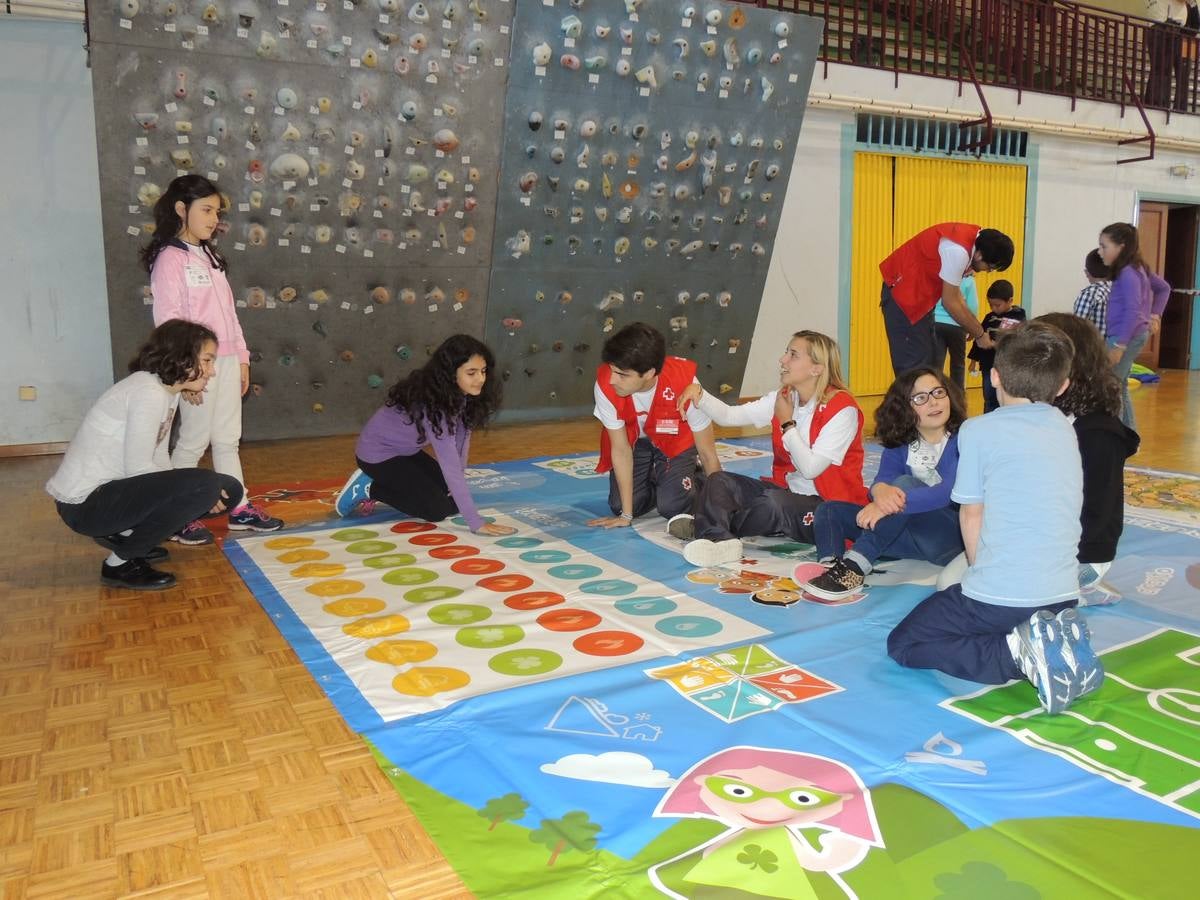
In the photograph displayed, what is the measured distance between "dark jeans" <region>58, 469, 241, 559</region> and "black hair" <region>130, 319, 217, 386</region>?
321 mm

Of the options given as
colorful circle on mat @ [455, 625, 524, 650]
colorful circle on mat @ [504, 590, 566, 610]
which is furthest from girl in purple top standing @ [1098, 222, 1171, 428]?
colorful circle on mat @ [455, 625, 524, 650]

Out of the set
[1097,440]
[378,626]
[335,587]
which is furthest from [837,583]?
[335,587]

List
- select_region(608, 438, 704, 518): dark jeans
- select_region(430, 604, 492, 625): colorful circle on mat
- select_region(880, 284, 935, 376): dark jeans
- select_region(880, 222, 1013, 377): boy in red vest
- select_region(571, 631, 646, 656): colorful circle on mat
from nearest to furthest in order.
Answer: select_region(571, 631, 646, 656): colorful circle on mat → select_region(430, 604, 492, 625): colorful circle on mat → select_region(608, 438, 704, 518): dark jeans → select_region(880, 222, 1013, 377): boy in red vest → select_region(880, 284, 935, 376): dark jeans

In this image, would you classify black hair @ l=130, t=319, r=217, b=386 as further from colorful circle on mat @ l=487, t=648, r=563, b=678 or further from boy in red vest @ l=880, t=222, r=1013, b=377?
boy in red vest @ l=880, t=222, r=1013, b=377

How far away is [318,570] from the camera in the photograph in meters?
3.24

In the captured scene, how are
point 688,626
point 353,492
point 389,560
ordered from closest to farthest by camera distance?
point 688,626 < point 389,560 < point 353,492

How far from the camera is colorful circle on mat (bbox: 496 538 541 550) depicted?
354cm

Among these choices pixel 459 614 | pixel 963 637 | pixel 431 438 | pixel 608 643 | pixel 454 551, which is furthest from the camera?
pixel 431 438

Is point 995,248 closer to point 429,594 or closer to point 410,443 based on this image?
point 410,443

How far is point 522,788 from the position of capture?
176 cm

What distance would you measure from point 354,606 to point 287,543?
3.06 feet

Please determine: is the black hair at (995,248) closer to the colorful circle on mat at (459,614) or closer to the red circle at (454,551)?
the red circle at (454,551)

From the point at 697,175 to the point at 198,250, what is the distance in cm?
412

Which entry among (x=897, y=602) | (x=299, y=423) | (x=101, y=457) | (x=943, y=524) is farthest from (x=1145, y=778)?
(x=299, y=423)
